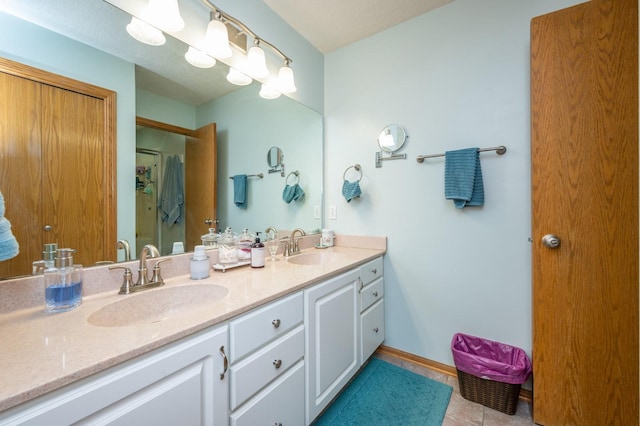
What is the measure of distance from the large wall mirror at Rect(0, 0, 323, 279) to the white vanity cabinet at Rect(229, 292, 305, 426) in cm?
64

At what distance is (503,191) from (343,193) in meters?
1.00

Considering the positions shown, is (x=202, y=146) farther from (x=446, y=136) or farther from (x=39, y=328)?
(x=446, y=136)

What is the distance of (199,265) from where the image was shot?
120cm

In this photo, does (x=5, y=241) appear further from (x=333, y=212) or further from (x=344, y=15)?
(x=344, y=15)

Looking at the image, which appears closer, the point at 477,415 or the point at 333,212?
the point at 477,415

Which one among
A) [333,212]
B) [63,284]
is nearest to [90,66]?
[63,284]

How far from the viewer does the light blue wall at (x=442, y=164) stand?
58.5 inches

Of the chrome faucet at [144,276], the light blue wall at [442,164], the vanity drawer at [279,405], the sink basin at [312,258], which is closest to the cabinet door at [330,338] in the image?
the vanity drawer at [279,405]

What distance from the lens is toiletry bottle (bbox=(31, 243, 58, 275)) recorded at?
0.89 m

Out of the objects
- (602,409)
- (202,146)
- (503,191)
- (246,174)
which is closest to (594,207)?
(503,191)

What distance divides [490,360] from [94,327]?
1.74 metres

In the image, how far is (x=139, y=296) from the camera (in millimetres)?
989

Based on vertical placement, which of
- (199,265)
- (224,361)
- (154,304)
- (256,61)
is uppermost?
(256,61)

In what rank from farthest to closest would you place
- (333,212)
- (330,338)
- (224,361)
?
(333,212) → (330,338) → (224,361)
